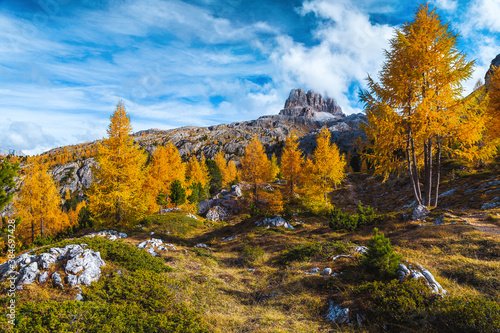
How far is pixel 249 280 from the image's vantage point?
1112 cm

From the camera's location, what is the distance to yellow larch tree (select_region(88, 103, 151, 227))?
1825 cm

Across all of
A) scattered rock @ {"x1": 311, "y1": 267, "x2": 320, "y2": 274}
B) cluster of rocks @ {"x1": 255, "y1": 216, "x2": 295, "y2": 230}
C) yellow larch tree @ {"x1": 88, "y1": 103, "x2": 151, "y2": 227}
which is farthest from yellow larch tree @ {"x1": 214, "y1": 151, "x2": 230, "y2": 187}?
scattered rock @ {"x1": 311, "y1": 267, "x2": 320, "y2": 274}

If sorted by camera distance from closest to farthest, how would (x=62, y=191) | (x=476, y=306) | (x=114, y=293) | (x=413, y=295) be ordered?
(x=476, y=306), (x=413, y=295), (x=114, y=293), (x=62, y=191)

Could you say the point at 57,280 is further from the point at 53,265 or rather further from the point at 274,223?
the point at 274,223

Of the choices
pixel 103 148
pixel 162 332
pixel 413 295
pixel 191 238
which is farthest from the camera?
pixel 191 238

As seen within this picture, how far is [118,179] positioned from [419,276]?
70.2ft

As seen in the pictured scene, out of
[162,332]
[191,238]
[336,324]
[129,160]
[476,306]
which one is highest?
[129,160]

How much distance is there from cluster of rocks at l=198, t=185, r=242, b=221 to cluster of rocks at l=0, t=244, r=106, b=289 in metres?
27.3

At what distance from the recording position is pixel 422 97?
13648mm

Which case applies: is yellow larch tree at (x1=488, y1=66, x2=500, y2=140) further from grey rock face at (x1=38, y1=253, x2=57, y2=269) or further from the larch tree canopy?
grey rock face at (x1=38, y1=253, x2=57, y2=269)

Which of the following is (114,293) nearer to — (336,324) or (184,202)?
(336,324)

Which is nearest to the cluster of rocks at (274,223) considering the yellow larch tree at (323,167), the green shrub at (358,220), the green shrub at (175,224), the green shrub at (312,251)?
the green shrub at (358,220)

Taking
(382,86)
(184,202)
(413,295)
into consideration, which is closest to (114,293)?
(413,295)

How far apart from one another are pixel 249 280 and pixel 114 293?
638cm
